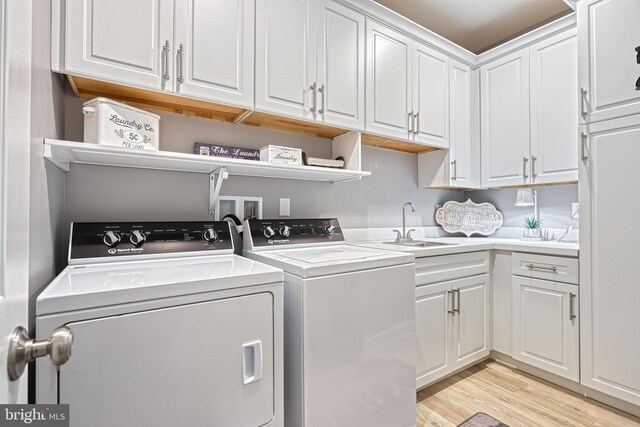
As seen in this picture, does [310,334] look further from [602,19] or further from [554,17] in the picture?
[554,17]

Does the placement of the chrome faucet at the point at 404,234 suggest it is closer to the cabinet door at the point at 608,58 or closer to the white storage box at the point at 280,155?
the white storage box at the point at 280,155

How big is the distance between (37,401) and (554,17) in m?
3.80

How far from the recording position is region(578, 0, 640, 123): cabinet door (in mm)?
1746

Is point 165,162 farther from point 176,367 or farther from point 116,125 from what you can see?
point 176,367

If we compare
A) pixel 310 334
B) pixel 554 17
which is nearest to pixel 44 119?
pixel 310 334

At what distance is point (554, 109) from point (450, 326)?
5.76 ft

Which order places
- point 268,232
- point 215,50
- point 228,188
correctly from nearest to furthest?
point 215,50 → point 268,232 → point 228,188

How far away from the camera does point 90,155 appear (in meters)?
1.31

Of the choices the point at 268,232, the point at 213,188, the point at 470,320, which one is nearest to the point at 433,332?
the point at 470,320

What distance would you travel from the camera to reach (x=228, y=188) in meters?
1.84

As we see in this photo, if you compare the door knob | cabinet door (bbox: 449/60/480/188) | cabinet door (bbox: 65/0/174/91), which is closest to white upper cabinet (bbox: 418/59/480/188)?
cabinet door (bbox: 449/60/480/188)

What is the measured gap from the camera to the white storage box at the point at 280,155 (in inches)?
67.9

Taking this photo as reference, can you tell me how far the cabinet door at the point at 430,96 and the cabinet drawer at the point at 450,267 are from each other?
2.95ft

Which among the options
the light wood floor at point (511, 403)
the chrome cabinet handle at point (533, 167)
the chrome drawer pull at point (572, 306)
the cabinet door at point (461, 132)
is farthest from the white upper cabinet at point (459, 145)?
the light wood floor at point (511, 403)
